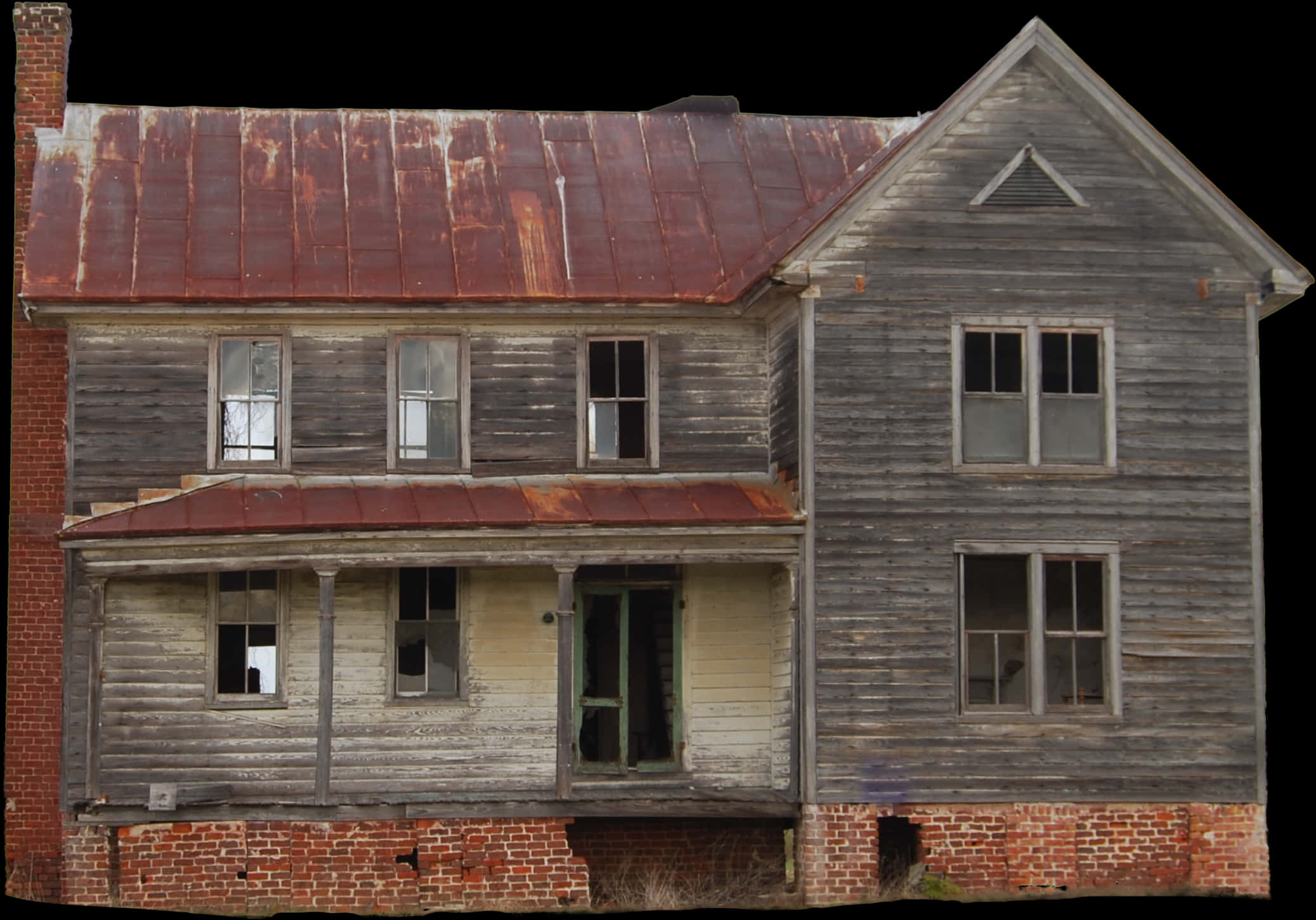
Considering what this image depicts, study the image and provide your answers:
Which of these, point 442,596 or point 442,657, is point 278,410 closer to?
point 442,596

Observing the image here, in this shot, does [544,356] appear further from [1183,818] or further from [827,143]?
[1183,818]

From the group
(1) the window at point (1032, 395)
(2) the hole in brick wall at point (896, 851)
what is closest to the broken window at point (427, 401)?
(1) the window at point (1032, 395)

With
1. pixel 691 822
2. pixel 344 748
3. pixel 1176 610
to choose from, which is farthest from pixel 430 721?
pixel 1176 610

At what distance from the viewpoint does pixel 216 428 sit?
1059 inches

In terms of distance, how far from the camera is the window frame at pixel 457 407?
2712cm

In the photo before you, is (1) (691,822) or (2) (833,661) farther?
(1) (691,822)

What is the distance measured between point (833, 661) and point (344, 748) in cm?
559

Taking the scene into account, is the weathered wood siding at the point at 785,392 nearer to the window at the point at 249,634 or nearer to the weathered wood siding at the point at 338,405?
the weathered wood siding at the point at 338,405

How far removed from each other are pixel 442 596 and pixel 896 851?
5911 millimetres

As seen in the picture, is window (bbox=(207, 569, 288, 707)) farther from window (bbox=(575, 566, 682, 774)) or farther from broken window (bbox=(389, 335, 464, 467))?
window (bbox=(575, 566, 682, 774))

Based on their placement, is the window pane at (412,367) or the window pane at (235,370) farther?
the window pane at (412,367)

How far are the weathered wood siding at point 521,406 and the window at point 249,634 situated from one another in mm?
2771

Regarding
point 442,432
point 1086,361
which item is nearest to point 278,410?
point 442,432

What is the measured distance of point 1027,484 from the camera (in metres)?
26.2
